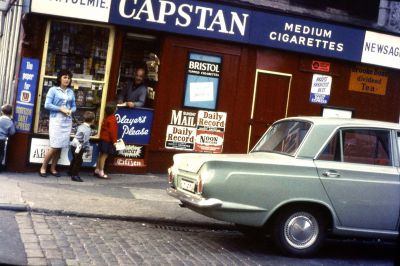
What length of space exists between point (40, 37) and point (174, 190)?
17.2ft

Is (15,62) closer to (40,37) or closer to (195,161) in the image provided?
(40,37)

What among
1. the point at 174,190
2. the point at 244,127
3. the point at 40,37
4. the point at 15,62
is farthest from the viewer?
the point at 244,127

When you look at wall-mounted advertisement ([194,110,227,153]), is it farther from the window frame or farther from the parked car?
the window frame

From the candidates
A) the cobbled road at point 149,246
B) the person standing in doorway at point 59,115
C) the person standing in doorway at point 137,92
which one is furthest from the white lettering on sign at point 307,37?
the cobbled road at point 149,246

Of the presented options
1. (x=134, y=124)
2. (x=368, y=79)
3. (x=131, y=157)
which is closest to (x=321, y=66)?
→ (x=368, y=79)

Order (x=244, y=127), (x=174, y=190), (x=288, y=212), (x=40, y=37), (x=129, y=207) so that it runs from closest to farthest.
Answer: (x=288, y=212) < (x=174, y=190) < (x=129, y=207) < (x=40, y=37) < (x=244, y=127)

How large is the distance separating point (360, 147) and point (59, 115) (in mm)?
5844

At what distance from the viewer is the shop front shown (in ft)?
38.8

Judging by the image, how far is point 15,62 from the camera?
1262cm

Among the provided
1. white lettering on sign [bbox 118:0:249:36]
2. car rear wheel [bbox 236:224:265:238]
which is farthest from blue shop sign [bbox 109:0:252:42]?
car rear wheel [bbox 236:224:265:238]

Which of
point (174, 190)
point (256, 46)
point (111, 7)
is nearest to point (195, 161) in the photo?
point (174, 190)

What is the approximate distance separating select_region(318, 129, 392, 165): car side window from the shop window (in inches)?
234

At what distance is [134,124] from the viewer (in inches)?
492

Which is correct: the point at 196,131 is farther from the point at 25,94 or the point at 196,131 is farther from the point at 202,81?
the point at 25,94
